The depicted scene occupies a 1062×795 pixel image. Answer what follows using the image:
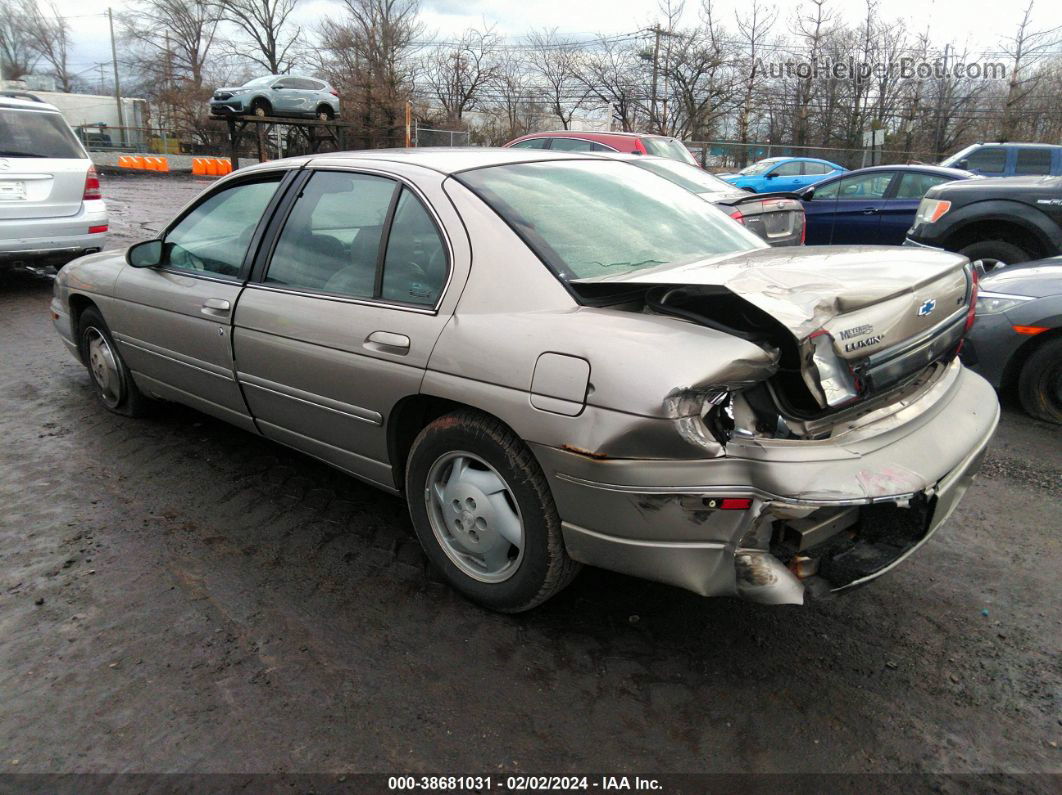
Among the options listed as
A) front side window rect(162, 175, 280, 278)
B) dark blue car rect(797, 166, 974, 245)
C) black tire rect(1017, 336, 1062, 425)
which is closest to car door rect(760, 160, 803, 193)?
dark blue car rect(797, 166, 974, 245)

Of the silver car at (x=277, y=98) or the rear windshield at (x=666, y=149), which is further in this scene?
the silver car at (x=277, y=98)

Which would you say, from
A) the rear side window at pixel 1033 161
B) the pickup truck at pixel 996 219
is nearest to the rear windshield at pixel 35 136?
the pickup truck at pixel 996 219

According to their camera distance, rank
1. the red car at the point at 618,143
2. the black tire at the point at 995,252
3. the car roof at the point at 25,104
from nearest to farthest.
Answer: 1. the black tire at the point at 995,252
2. the car roof at the point at 25,104
3. the red car at the point at 618,143

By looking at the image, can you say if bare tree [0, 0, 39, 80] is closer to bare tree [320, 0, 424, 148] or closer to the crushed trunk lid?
bare tree [320, 0, 424, 148]

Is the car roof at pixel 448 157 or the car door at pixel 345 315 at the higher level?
the car roof at pixel 448 157

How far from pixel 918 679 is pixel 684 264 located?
164 centimetres

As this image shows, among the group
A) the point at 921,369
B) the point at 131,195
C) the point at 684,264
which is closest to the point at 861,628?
the point at 921,369

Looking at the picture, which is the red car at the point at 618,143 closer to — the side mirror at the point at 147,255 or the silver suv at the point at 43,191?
the silver suv at the point at 43,191

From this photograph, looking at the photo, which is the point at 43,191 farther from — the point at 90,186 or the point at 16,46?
the point at 16,46

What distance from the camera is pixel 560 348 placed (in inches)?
94.9

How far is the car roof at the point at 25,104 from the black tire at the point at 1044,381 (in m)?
9.77

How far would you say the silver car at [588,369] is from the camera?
2.22 metres

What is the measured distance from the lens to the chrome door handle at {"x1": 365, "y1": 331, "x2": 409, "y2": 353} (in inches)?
113
